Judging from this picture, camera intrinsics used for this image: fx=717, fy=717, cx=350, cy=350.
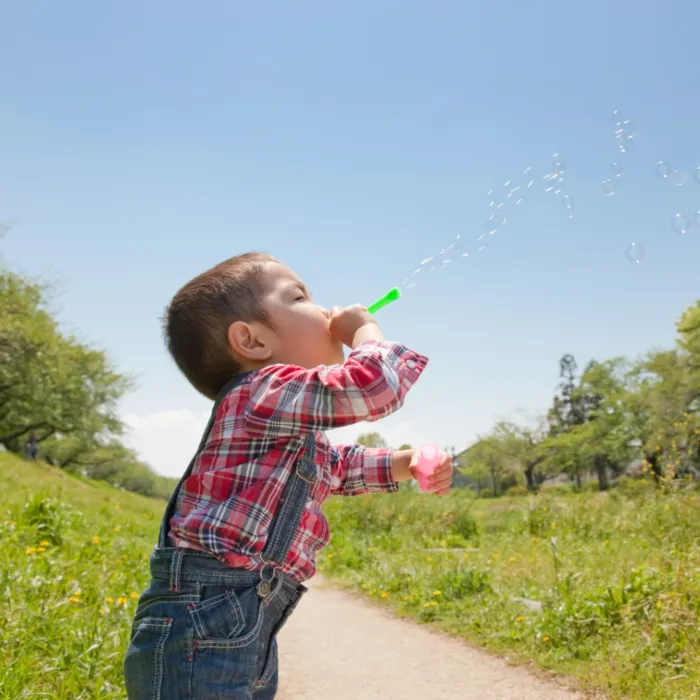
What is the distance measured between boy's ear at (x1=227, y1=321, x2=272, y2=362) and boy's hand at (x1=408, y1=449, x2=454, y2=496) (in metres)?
0.57

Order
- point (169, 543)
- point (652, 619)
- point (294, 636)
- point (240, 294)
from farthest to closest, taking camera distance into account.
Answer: point (294, 636) < point (652, 619) < point (240, 294) < point (169, 543)

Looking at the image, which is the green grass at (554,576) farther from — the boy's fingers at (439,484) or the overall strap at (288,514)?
the overall strap at (288,514)

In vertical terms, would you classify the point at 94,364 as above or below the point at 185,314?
above

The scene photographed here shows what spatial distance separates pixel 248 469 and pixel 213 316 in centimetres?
41

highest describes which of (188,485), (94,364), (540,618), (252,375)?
(94,364)

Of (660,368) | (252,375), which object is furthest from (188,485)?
(660,368)

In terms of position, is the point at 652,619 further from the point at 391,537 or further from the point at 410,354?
the point at 391,537

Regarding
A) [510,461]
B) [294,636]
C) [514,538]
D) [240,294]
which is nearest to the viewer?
[240,294]

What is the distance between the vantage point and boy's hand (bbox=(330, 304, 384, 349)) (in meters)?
1.85

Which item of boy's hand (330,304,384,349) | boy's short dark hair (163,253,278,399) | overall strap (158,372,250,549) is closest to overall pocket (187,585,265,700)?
overall strap (158,372,250,549)

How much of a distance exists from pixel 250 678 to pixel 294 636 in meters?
3.72

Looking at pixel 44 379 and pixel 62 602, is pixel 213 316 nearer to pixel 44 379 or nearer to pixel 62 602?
pixel 62 602

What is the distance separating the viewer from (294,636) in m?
5.04

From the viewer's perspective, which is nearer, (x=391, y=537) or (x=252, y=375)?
(x=252, y=375)
